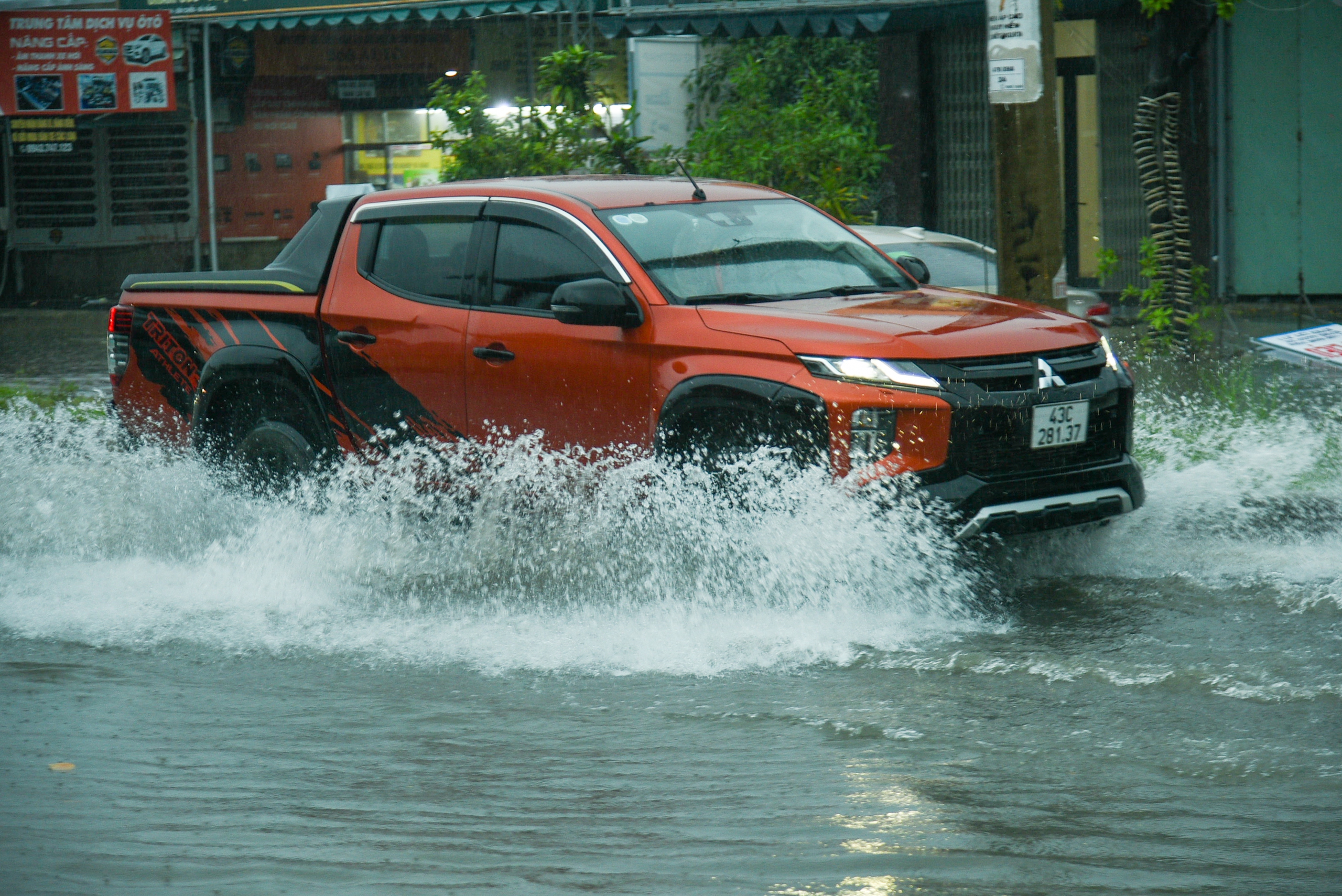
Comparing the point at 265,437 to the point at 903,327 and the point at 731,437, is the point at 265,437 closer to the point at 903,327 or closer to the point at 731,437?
the point at 731,437

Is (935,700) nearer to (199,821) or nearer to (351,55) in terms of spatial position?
(199,821)

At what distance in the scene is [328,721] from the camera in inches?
191

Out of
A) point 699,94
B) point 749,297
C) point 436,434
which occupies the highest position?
point 699,94

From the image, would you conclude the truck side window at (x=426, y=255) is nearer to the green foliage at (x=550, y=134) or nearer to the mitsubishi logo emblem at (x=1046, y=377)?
the mitsubishi logo emblem at (x=1046, y=377)

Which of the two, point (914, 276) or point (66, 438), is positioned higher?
point (914, 276)

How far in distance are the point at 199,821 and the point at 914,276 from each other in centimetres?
429

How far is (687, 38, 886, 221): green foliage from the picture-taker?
13273 millimetres

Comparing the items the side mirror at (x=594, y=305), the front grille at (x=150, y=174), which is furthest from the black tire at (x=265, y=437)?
the front grille at (x=150, y=174)

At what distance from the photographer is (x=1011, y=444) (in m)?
5.72

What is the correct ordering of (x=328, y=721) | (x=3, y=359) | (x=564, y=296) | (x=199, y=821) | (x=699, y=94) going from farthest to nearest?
1. (x=699, y=94)
2. (x=3, y=359)
3. (x=564, y=296)
4. (x=328, y=721)
5. (x=199, y=821)

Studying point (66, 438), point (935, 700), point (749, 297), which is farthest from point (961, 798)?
point (66, 438)

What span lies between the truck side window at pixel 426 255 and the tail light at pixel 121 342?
155cm

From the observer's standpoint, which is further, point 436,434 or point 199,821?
point 436,434

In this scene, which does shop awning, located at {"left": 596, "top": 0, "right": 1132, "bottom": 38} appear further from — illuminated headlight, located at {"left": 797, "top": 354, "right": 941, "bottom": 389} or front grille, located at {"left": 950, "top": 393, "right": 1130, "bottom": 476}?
illuminated headlight, located at {"left": 797, "top": 354, "right": 941, "bottom": 389}
